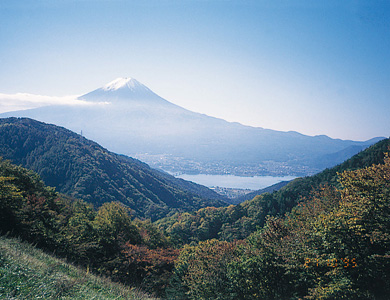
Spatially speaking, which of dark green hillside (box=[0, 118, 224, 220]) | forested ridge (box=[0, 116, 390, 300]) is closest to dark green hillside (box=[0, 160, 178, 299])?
forested ridge (box=[0, 116, 390, 300])

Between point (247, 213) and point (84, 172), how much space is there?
56170mm

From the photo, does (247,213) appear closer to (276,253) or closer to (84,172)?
(276,253)

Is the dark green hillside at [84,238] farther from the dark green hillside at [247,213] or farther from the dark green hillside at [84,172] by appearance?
the dark green hillside at [84,172]

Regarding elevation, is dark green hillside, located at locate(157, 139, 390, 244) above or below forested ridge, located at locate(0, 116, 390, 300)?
below

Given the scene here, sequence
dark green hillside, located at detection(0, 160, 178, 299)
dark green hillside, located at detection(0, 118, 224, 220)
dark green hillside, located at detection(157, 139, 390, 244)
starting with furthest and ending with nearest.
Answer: dark green hillside, located at detection(0, 118, 224, 220)
dark green hillside, located at detection(157, 139, 390, 244)
dark green hillside, located at detection(0, 160, 178, 299)

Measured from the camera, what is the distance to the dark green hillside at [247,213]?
39.7 metres

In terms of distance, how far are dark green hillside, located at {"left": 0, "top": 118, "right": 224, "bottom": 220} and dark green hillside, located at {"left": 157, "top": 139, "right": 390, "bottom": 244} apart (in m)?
25.8

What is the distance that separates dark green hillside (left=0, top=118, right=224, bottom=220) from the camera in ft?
226

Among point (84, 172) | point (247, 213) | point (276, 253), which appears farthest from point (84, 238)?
point (84, 172)

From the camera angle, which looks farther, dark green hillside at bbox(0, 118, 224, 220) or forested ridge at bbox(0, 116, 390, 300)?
dark green hillside at bbox(0, 118, 224, 220)

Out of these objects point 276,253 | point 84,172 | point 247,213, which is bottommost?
point 247,213

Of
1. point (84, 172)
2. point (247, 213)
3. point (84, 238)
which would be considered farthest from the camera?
point (84, 172)

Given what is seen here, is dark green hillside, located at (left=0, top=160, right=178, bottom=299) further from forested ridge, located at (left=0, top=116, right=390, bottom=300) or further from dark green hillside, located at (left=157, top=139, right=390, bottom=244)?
dark green hillside, located at (left=157, top=139, right=390, bottom=244)

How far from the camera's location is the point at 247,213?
150 ft
